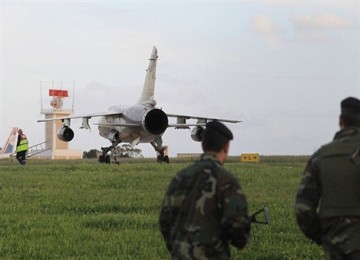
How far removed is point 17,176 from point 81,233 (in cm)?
1304

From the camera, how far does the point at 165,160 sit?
43625 millimetres

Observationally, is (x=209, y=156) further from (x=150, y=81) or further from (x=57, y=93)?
(x=57, y=93)

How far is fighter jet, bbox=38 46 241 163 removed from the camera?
4116 centimetres

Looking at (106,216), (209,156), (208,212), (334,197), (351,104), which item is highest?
(351,104)

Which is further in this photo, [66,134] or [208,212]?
[66,134]

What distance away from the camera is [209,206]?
6184mm

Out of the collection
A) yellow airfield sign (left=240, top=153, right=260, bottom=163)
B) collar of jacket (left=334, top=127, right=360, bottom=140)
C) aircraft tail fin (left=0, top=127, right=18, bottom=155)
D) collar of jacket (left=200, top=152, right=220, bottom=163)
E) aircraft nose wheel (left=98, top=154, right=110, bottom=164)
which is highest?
collar of jacket (left=334, top=127, right=360, bottom=140)

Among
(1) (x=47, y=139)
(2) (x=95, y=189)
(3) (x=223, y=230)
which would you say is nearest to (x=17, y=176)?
(2) (x=95, y=189)

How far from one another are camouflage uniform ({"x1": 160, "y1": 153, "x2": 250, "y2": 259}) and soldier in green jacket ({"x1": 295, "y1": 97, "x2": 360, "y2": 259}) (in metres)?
0.65

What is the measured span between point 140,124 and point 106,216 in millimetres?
25739

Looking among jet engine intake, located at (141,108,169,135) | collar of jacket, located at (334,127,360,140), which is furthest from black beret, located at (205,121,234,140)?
jet engine intake, located at (141,108,169,135)

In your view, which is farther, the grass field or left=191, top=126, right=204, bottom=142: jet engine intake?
left=191, top=126, right=204, bottom=142: jet engine intake

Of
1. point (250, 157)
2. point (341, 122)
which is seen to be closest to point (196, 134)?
point (250, 157)

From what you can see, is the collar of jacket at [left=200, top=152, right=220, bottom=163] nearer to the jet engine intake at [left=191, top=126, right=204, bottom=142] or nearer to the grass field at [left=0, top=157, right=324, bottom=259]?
the grass field at [left=0, top=157, right=324, bottom=259]
